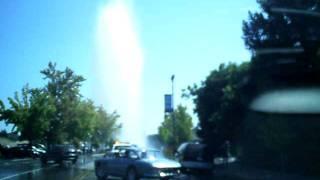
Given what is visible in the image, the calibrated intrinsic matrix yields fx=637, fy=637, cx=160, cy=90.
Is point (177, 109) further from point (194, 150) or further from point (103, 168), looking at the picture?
point (103, 168)

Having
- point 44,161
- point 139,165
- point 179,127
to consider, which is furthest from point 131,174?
point 179,127

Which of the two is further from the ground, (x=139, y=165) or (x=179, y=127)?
(x=179, y=127)

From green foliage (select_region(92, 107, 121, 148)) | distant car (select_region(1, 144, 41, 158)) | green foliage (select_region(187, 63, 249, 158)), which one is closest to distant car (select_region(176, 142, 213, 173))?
green foliage (select_region(187, 63, 249, 158))

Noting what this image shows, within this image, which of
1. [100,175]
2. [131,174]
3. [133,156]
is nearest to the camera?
[131,174]

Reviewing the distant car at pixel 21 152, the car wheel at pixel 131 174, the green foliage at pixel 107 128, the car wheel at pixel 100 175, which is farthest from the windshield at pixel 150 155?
the green foliage at pixel 107 128

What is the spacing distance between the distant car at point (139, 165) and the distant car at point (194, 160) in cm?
738

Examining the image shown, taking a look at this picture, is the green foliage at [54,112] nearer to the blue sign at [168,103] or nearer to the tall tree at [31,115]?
the tall tree at [31,115]

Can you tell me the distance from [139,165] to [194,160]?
30.6 ft

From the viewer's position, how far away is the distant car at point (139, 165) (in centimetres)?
2664

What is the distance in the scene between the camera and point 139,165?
27141 millimetres

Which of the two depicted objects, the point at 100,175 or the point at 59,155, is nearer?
the point at 100,175

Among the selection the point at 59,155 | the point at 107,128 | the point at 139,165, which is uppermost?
the point at 107,128

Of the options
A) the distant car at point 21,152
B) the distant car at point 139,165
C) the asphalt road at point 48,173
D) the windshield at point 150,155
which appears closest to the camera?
the distant car at point 139,165

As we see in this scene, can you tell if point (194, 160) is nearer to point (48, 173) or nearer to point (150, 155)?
point (48, 173)
